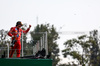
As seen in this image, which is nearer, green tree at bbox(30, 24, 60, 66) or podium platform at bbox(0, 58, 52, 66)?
podium platform at bbox(0, 58, 52, 66)

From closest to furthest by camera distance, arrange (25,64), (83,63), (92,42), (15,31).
A: (25,64), (15,31), (83,63), (92,42)

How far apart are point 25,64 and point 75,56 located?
44.9 meters

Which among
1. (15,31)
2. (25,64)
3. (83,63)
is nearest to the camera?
(25,64)

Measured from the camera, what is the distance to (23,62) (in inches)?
691

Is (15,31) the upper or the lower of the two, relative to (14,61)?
upper

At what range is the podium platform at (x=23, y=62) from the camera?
1747 cm

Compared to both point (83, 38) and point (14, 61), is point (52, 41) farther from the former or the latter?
point (14, 61)

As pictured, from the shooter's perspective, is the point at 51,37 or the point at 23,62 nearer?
the point at 23,62

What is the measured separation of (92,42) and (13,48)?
1857 inches

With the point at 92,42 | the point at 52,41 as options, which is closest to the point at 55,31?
the point at 52,41

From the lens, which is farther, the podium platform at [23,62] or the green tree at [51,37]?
the green tree at [51,37]

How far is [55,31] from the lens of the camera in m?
68.6

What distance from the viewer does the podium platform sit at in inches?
688

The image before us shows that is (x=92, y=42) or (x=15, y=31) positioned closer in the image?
(x=15, y=31)
